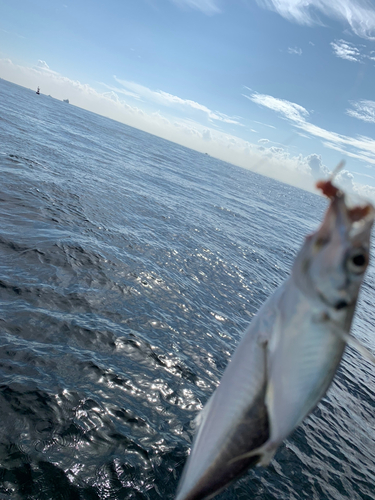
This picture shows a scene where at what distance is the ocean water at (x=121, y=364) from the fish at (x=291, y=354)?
14.2ft

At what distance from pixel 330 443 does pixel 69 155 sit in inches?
1235

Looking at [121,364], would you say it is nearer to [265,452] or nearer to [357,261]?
[265,452]

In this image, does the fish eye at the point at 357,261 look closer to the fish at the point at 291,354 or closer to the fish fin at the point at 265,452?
the fish at the point at 291,354

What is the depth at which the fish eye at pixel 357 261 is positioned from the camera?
1.86 meters

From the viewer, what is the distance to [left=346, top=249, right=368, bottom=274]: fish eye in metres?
1.86

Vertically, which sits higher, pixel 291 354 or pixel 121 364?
pixel 291 354

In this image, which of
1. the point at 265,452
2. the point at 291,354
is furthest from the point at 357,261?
the point at 265,452

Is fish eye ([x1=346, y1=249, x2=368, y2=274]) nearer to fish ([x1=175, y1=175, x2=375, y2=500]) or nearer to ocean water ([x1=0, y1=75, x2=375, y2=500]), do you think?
fish ([x1=175, y1=175, x2=375, y2=500])

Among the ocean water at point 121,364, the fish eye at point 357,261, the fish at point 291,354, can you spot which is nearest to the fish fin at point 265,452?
the fish at point 291,354

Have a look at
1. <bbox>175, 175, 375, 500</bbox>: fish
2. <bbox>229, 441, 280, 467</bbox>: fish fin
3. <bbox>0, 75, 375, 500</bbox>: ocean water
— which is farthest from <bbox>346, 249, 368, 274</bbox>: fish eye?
<bbox>0, 75, 375, 500</bbox>: ocean water

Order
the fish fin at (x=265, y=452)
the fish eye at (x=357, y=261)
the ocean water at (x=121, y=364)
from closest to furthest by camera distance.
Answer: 1. the fish eye at (x=357, y=261)
2. the fish fin at (x=265, y=452)
3. the ocean water at (x=121, y=364)

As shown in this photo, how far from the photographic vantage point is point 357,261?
1.88m

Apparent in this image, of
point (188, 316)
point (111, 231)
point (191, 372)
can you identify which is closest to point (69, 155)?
point (111, 231)

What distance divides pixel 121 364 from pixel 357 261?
7.64 meters
